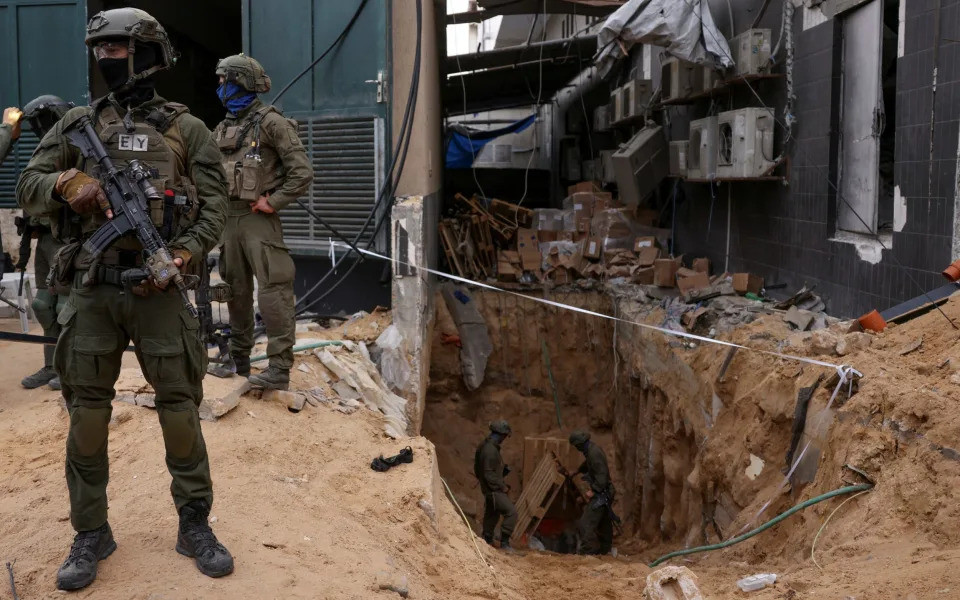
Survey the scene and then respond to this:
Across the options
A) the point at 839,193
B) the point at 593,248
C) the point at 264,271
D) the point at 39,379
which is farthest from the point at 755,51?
the point at 39,379

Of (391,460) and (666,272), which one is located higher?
(666,272)

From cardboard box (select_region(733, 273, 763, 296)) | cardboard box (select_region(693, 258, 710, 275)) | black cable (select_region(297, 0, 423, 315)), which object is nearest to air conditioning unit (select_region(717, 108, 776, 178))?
cardboard box (select_region(733, 273, 763, 296))

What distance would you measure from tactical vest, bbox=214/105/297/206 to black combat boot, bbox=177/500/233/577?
2.89 m

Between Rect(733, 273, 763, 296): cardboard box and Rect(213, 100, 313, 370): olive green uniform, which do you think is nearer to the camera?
Rect(213, 100, 313, 370): olive green uniform

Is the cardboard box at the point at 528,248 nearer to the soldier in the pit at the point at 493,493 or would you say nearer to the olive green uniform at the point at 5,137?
the soldier in the pit at the point at 493,493

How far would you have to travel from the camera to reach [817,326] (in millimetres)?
7684

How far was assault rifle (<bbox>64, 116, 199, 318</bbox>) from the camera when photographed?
3553 mm

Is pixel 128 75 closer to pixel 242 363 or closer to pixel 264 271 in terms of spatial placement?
pixel 264 271

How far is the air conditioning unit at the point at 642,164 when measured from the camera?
40.2 feet

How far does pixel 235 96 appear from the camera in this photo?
621 cm

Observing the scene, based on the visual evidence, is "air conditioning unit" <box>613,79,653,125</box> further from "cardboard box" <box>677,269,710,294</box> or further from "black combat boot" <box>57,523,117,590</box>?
"black combat boot" <box>57,523,117,590</box>

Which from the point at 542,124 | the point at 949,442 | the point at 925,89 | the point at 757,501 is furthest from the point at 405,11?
the point at 542,124

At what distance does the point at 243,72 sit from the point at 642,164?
7266 millimetres

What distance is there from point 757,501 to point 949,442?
190cm
